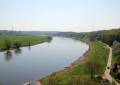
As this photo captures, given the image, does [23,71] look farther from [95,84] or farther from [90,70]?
[95,84]

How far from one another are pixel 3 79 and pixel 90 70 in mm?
14335

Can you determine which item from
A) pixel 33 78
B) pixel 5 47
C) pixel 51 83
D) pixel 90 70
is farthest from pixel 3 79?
pixel 5 47

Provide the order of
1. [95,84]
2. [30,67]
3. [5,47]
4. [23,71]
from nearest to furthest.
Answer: [95,84], [23,71], [30,67], [5,47]

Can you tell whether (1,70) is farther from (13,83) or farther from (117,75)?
(117,75)

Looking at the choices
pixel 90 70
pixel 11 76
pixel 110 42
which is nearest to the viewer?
pixel 90 70

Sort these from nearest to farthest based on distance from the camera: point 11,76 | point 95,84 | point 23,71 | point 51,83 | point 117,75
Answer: point 95,84 < point 51,83 < point 117,75 < point 11,76 < point 23,71

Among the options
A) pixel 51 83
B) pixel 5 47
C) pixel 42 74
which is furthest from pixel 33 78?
pixel 5 47

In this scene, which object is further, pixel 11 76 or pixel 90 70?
pixel 11 76

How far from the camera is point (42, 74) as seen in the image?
40.6 metres

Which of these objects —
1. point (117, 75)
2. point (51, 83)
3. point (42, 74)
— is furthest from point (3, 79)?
point (117, 75)

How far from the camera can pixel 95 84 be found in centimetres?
2786

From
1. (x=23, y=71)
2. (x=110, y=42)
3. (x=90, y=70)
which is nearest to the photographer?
(x=90, y=70)

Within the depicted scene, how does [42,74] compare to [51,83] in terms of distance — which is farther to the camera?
[42,74]

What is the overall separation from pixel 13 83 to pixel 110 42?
216ft
